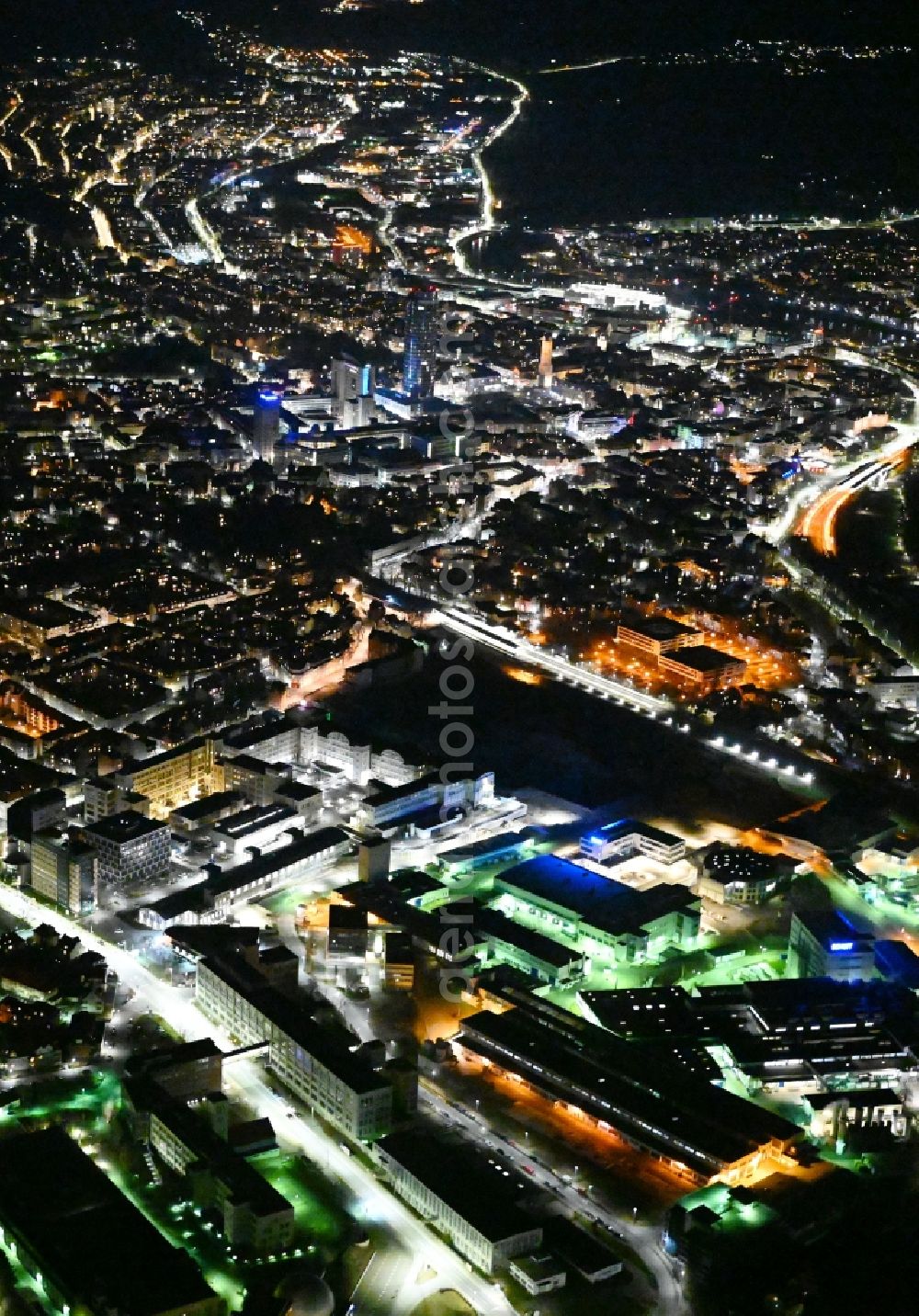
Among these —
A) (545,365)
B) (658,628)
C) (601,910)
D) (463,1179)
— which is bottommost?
(545,365)

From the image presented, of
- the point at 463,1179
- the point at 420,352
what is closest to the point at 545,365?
the point at 420,352

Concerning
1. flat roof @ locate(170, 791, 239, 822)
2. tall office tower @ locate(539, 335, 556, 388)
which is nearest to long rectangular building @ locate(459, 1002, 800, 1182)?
flat roof @ locate(170, 791, 239, 822)

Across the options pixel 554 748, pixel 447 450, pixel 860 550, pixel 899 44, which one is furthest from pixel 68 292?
pixel 899 44

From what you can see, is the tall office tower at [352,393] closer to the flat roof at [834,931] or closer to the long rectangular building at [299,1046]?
the flat roof at [834,931]

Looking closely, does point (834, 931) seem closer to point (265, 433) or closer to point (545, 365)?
point (265, 433)

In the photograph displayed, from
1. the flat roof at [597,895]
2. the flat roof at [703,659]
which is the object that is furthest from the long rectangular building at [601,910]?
the flat roof at [703,659]

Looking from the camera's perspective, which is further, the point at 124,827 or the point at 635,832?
the point at 635,832
